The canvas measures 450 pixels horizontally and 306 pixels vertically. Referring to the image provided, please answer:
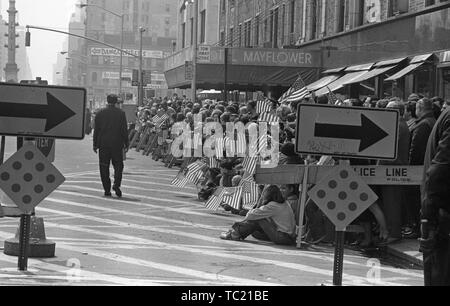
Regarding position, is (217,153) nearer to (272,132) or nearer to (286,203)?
(272,132)

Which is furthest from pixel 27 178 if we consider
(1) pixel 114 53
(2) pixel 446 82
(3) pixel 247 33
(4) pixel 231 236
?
(1) pixel 114 53

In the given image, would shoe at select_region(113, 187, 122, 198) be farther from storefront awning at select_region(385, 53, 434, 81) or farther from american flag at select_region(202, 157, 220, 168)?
storefront awning at select_region(385, 53, 434, 81)

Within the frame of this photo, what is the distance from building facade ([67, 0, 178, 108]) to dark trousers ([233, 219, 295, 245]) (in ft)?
319

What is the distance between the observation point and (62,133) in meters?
8.92

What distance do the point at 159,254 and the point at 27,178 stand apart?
8.65 ft

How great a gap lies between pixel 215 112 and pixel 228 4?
38012 mm

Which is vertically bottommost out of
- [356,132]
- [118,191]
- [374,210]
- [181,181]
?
[118,191]

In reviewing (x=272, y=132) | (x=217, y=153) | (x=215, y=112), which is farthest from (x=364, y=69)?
(x=272, y=132)

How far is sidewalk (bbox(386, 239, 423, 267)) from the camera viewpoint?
1128cm

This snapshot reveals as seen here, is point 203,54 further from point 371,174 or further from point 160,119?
point 371,174

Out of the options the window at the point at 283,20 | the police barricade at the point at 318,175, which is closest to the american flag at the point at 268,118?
the police barricade at the point at 318,175

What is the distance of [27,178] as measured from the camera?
9000 millimetres

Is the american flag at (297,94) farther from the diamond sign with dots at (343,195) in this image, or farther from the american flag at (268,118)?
the diamond sign with dots at (343,195)

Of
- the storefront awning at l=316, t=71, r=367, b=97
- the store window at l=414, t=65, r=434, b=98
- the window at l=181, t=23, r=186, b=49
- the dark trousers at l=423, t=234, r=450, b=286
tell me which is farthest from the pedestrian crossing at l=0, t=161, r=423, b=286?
the window at l=181, t=23, r=186, b=49
